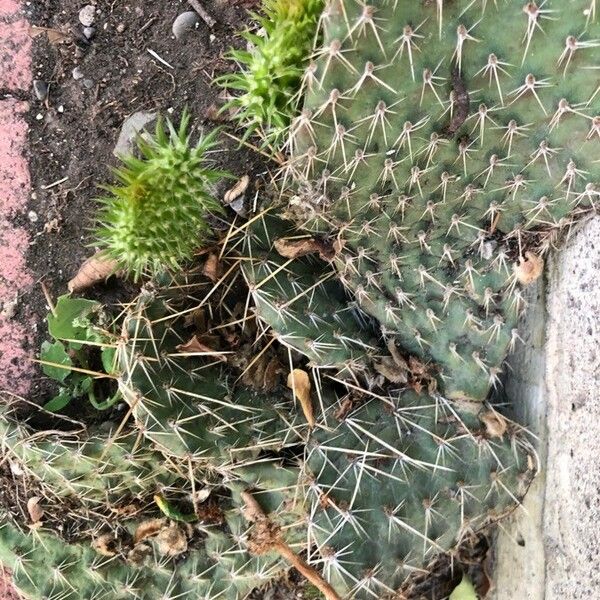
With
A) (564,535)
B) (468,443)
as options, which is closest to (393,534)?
(468,443)

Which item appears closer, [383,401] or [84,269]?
[383,401]

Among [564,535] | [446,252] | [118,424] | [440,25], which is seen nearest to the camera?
[440,25]

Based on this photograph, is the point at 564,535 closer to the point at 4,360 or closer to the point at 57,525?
the point at 57,525

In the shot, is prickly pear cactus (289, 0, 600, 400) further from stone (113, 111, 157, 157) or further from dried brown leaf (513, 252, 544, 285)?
stone (113, 111, 157, 157)

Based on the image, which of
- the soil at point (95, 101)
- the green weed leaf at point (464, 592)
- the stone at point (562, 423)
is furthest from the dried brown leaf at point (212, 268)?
the green weed leaf at point (464, 592)

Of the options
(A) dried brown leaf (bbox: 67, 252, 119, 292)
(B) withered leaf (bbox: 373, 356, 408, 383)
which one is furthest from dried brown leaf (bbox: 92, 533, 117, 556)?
(B) withered leaf (bbox: 373, 356, 408, 383)

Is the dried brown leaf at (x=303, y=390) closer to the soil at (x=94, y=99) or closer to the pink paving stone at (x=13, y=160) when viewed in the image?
→ the soil at (x=94, y=99)
